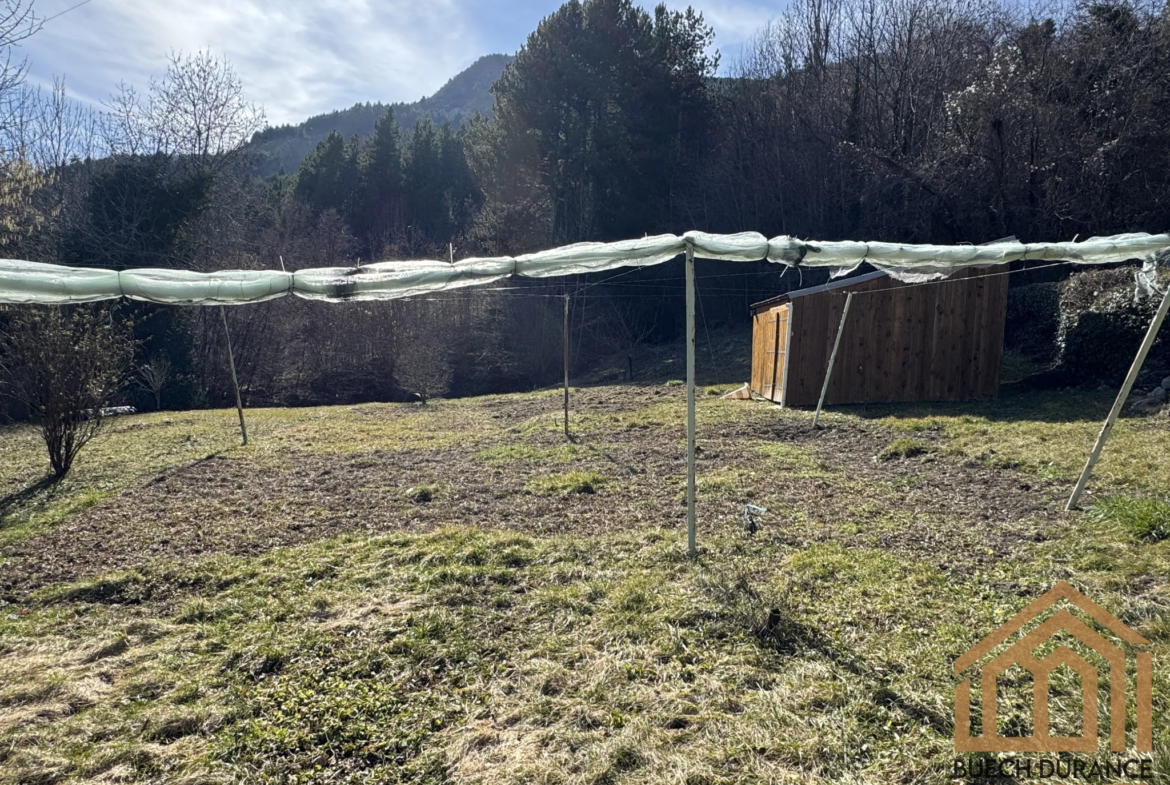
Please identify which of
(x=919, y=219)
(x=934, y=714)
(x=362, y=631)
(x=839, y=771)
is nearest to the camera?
(x=839, y=771)

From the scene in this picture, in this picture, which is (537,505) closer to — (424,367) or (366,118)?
(424,367)

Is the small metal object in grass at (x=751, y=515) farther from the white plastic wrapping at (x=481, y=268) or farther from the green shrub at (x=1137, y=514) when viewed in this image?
the green shrub at (x=1137, y=514)

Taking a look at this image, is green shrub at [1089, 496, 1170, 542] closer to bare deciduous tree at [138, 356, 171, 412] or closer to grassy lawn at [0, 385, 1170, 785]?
grassy lawn at [0, 385, 1170, 785]

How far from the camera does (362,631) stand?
3.05 m

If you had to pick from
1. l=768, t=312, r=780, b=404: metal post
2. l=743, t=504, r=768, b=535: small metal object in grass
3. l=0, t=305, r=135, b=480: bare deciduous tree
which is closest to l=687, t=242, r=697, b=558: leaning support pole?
l=743, t=504, r=768, b=535: small metal object in grass

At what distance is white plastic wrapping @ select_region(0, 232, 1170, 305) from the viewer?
393 cm

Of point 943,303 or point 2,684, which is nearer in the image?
point 2,684

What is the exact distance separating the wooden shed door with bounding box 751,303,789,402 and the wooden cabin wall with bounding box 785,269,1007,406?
443mm

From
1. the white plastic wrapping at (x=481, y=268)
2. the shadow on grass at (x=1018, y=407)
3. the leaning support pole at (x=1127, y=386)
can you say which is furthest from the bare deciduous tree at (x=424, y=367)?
the leaning support pole at (x=1127, y=386)

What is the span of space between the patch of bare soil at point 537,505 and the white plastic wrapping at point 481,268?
1.78 metres

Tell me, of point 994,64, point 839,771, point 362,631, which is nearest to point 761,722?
point 839,771

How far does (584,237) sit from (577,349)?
451cm

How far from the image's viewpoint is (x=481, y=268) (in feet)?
14.2

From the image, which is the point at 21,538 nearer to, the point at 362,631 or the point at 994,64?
the point at 362,631
